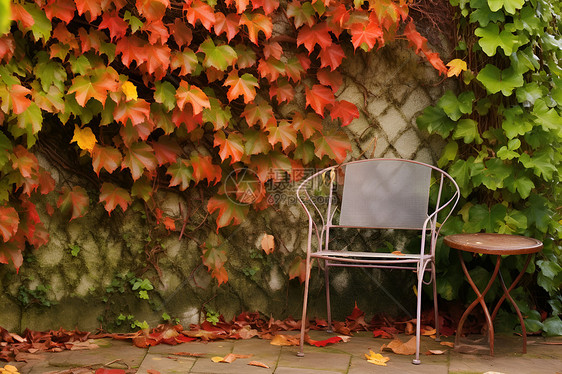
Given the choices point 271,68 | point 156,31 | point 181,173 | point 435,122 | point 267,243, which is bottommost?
point 267,243

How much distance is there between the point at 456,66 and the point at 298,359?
5.39ft

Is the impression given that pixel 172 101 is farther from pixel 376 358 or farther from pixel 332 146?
pixel 376 358

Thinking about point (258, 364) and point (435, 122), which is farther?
point (435, 122)

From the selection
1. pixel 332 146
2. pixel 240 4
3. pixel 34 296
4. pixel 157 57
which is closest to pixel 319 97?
pixel 332 146

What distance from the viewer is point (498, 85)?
118 inches

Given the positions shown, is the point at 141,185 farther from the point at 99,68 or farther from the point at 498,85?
the point at 498,85

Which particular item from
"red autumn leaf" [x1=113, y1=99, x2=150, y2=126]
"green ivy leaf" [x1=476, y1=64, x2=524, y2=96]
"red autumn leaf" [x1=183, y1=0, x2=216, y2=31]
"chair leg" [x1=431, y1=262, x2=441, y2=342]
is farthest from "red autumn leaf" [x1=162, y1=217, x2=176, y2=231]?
"green ivy leaf" [x1=476, y1=64, x2=524, y2=96]

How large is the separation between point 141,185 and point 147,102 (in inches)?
16.9

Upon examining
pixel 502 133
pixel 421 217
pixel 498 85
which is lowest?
pixel 421 217

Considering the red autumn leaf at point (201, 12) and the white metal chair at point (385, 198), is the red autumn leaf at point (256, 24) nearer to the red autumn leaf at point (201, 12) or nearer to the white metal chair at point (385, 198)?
the red autumn leaf at point (201, 12)

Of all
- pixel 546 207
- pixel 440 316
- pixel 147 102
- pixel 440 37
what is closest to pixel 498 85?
pixel 440 37

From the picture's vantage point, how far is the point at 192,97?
283cm

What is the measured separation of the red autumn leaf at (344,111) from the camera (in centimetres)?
314

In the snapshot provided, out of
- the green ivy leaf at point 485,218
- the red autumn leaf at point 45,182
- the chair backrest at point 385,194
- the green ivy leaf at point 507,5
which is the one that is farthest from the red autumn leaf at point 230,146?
the green ivy leaf at point 507,5
